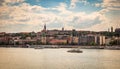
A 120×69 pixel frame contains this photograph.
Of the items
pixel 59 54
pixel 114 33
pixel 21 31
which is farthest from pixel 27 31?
pixel 114 33

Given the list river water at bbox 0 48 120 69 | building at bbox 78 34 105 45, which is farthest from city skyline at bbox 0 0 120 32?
river water at bbox 0 48 120 69

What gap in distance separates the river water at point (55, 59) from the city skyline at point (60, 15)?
513mm

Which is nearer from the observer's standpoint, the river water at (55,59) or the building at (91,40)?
the river water at (55,59)

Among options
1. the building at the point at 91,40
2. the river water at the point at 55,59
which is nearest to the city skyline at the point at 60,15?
the building at the point at 91,40

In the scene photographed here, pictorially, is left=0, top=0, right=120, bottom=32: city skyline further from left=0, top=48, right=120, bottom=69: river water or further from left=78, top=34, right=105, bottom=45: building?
left=0, top=48, right=120, bottom=69: river water

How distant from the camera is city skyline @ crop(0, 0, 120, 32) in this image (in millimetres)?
6715

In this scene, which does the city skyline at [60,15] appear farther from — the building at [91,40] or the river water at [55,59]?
the river water at [55,59]

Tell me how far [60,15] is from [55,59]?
99 centimetres

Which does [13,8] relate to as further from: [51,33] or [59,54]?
[59,54]

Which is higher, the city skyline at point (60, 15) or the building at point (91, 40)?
the city skyline at point (60, 15)

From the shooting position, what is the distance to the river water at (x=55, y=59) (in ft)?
21.9

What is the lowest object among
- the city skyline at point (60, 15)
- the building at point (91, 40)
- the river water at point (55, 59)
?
the river water at point (55, 59)

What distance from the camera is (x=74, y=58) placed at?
24.1 feet

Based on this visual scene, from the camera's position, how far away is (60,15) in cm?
675
